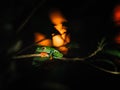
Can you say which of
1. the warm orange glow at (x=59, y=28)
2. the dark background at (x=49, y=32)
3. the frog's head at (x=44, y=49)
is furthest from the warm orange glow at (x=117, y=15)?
the frog's head at (x=44, y=49)

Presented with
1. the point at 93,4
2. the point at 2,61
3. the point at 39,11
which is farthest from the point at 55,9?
the point at 2,61

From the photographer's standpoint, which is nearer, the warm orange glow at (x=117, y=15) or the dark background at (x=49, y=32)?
the dark background at (x=49, y=32)

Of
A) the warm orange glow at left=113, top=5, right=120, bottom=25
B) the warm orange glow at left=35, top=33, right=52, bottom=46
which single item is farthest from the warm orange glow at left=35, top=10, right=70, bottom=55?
the warm orange glow at left=113, top=5, right=120, bottom=25

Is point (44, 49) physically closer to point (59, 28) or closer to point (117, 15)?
point (59, 28)

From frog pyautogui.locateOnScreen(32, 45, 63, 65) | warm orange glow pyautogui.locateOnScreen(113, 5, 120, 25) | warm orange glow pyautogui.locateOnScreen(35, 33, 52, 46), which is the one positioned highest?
warm orange glow pyautogui.locateOnScreen(113, 5, 120, 25)

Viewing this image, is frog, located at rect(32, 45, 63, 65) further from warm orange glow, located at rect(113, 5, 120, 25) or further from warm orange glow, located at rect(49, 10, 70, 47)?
warm orange glow, located at rect(113, 5, 120, 25)

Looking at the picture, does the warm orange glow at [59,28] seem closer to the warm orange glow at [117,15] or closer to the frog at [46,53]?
the frog at [46,53]
